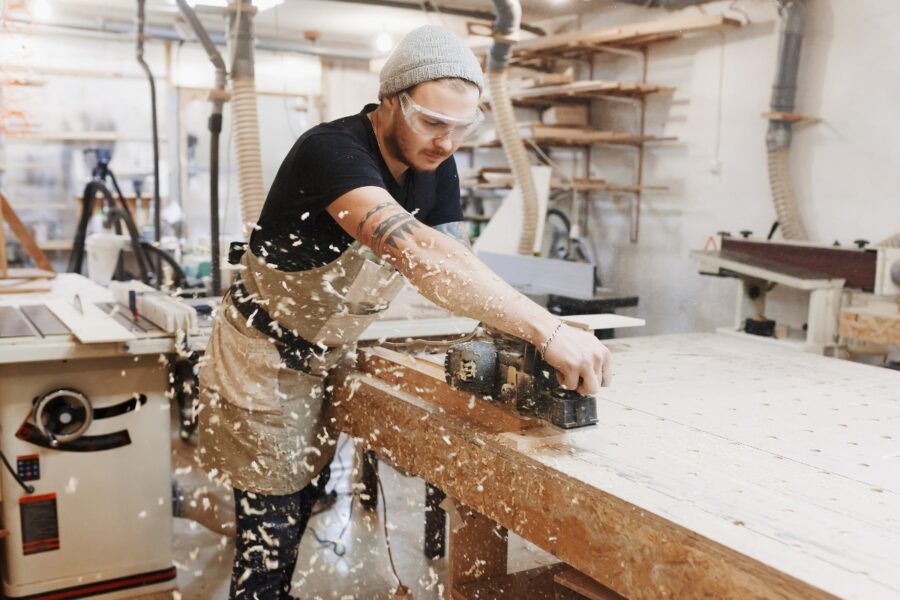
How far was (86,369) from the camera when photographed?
218 centimetres

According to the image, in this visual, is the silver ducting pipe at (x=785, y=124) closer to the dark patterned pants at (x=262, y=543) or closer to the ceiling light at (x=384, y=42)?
the ceiling light at (x=384, y=42)

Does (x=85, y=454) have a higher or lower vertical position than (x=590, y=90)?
lower

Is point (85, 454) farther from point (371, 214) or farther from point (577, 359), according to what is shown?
point (577, 359)

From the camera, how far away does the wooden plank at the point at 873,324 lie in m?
2.75

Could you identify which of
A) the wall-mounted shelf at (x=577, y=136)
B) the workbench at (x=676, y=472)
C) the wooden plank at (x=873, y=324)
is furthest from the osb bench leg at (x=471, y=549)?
the wall-mounted shelf at (x=577, y=136)

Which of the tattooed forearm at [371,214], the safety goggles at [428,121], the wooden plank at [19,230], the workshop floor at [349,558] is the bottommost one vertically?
the workshop floor at [349,558]

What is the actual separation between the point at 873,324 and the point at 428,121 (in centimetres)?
201

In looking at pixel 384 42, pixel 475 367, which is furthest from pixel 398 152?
pixel 384 42

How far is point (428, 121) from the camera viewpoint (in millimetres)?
1664

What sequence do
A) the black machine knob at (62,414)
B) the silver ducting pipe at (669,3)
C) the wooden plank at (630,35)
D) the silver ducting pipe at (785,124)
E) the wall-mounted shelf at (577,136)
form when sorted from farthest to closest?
the wall-mounted shelf at (577,136), the silver ducting pipe at (669,3), the wooden plank at (630,35), the silver ducting pipe at (785,124), the black machine knob at (62,414)

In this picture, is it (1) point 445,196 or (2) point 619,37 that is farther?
(2) point 619,37

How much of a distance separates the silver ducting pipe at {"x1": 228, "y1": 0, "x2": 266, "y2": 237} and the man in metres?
0.77

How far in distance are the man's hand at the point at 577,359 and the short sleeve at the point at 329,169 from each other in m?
0.48

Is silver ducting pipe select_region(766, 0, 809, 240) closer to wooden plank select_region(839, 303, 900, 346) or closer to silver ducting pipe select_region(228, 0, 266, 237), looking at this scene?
wooden plank select_region(839, 303, 900, 346)
